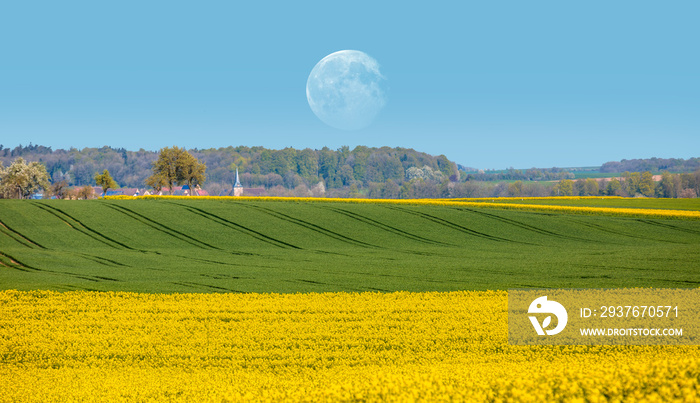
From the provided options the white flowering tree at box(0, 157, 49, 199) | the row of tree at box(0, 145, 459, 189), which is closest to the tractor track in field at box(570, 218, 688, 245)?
the white flowering tree at box(0, 157, 49, 199)

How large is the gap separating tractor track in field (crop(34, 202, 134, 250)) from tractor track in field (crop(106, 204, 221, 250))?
175 inches

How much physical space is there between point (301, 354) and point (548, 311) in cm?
844

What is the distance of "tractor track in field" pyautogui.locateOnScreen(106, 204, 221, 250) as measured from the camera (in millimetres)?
44469

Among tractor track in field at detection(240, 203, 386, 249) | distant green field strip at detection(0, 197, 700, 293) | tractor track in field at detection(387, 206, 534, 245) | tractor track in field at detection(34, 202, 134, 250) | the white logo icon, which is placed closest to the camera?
the white logo icon

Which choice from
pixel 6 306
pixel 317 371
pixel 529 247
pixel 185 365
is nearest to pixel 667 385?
pixel 317 371

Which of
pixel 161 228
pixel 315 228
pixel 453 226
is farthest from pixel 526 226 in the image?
pixel 161 228

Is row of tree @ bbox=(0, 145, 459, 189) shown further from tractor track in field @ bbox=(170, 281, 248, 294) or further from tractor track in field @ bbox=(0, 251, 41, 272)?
tractor track in field @ bbox=(170, 281, 248, 294)

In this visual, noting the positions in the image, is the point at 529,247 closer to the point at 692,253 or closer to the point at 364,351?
the point at 692,253

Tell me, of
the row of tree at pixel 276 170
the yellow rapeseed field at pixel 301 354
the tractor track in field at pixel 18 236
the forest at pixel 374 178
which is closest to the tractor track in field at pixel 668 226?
the yellow rapeseed field at pixel 301 354

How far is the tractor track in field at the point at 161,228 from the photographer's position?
44469mm

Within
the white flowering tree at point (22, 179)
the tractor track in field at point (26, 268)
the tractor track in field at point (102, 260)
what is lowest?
the tractor track in field at point (102, 260)

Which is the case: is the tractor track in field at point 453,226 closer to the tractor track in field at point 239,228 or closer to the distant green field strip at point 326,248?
the distant green field strip at point 326,248

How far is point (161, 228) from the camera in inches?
1919

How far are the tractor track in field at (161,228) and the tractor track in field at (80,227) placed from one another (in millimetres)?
4455
